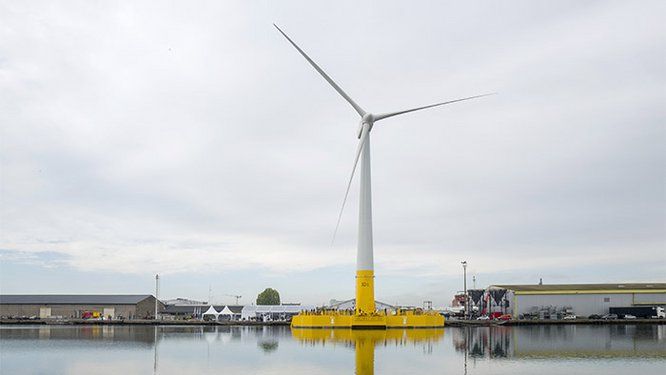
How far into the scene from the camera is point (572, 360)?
41875mm

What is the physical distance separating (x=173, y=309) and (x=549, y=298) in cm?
8049

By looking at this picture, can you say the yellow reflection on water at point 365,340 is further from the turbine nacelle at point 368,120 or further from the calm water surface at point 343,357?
the turbine nacelle at point 368,120

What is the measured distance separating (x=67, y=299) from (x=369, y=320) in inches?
3385

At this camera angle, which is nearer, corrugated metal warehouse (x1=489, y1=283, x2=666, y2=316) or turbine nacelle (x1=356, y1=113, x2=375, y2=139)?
turbine nacelle (x1=356, y1=113, x2=375, y2=139)

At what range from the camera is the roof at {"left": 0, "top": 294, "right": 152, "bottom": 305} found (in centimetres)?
13150

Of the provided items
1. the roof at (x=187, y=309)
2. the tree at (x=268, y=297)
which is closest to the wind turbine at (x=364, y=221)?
the roof at (x=187, y=309)

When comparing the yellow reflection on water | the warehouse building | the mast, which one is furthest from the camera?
the warehouse building

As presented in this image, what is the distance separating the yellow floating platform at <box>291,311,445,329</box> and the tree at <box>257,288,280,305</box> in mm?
106323

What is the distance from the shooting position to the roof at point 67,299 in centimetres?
13150

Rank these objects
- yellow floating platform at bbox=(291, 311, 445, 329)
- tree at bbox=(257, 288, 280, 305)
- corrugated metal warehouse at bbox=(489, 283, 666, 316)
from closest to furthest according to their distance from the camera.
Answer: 1. yellow floating platform at bbox=(291, 311, 445, 329)
2. corrugated metal warehouse at bbox=(489, 283, 666, 316)
3. tree at bbox=(257, 288, 280, 305)

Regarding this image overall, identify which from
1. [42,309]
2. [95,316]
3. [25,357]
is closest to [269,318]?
[95,316]

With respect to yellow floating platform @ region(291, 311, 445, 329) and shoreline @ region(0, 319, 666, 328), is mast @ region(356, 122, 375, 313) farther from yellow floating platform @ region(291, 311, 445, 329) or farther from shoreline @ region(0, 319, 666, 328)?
shoreline @ region(0, 319, 666, 328)

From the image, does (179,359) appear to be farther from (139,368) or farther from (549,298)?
(549,298)

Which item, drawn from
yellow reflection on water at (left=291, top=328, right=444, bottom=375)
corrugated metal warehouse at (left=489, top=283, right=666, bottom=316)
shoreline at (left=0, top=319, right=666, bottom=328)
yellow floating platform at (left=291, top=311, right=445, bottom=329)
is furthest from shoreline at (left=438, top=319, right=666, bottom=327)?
yellow reflection on water at (left=291, top=328, right=444, bottom=375)
